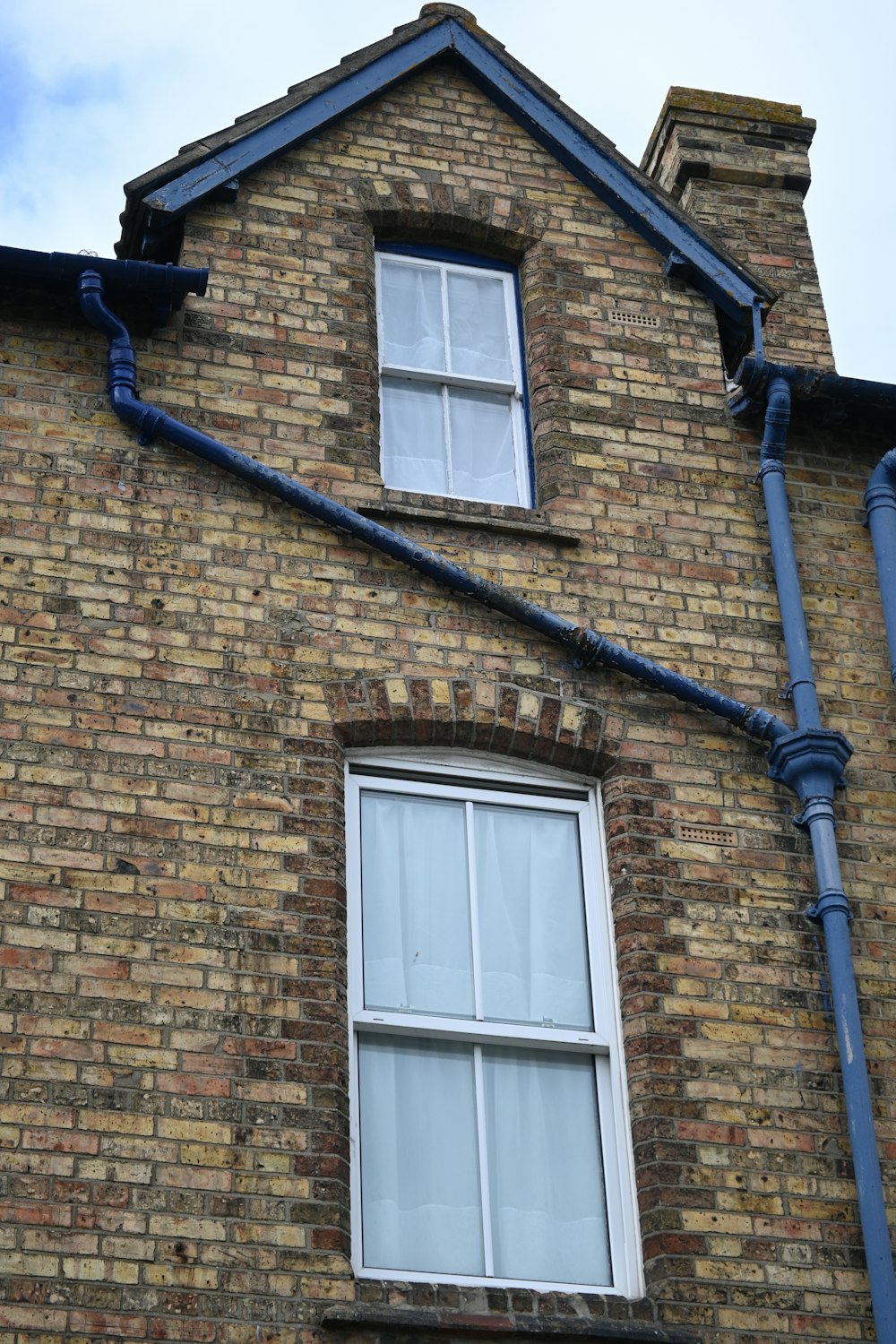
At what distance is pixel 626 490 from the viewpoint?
9.64 meters

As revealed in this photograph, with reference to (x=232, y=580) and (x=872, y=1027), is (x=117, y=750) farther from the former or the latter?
(x=872, y=1027)

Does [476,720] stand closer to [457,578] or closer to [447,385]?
[457,578]

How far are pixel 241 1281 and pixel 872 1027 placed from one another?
2.76 m

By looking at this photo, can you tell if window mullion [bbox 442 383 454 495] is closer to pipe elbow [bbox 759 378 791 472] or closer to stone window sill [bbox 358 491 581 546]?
stone window sill [bbox 358 491 581 546]

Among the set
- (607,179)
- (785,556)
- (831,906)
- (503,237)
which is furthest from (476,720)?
(607,179)

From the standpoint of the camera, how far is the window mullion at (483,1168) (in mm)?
7633

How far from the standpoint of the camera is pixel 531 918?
27.9 feet

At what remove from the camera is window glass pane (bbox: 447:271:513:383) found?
10195mm

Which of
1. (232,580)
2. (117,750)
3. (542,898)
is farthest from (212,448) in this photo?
(542,898)

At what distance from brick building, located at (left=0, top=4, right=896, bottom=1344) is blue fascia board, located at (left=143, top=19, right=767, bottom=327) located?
0.08 feet

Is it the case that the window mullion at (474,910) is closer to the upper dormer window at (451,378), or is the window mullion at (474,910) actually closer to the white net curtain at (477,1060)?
the white net curtain at (477,1060)

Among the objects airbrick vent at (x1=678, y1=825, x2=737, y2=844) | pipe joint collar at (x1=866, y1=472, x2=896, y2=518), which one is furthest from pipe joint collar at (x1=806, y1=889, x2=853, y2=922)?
pipe joint collar at (x1=866, y1=472, x2=896, y2=518)

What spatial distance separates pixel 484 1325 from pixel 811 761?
9.27ft

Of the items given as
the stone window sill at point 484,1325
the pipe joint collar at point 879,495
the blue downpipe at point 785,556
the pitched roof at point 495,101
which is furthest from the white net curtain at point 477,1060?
the pitched roof at point 495,101
